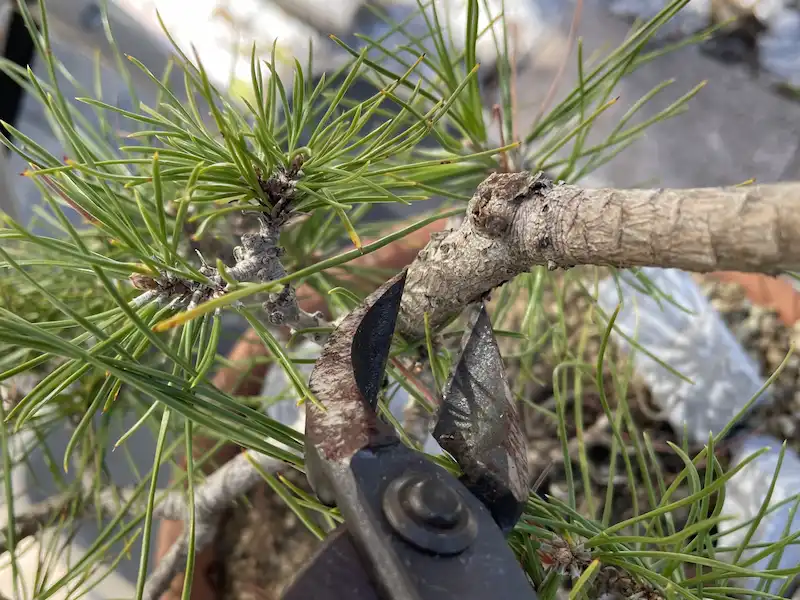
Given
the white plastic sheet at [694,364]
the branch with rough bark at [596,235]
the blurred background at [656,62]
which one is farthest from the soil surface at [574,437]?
the blurred background at [656,62]

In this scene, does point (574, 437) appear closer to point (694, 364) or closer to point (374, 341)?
point (694, 364)

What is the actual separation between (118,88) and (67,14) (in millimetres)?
148

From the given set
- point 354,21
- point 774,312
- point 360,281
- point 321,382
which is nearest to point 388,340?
point 321,382

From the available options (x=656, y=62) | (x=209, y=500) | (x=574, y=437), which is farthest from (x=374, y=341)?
(x=656, y=62)

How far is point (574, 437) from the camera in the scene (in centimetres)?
70

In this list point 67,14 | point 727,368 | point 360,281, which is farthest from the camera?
point 67,14

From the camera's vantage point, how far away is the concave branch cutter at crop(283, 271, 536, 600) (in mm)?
203

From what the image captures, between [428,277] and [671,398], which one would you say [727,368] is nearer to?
[671,398]

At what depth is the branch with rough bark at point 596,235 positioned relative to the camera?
15 cm

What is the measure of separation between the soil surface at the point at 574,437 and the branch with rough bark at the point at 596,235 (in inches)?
11.7

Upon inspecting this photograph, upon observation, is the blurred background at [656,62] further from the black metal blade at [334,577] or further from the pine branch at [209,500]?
the black metal blade at [334,577]

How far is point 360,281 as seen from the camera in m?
0.59

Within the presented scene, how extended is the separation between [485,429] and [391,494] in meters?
0.06

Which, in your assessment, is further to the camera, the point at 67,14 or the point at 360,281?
the point at 67,14
